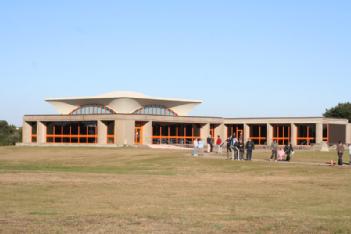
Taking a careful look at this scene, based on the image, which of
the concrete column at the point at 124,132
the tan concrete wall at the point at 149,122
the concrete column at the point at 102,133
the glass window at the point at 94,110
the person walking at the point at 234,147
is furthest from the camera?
the glass window at the point at 94,110

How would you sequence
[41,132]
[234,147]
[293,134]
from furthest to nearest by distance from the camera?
[41,132]
[293,134]
[234,147]

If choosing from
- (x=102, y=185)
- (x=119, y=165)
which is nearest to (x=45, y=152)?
(x=119, y=165)

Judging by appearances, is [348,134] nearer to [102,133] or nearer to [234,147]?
[102,133]

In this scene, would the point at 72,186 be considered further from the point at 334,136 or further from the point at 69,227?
the point at 334,136

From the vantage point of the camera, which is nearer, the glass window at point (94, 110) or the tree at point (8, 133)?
the glass window at point (94, 110)

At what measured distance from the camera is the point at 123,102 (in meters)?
82.2

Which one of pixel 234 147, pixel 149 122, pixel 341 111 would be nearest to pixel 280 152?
pixel 234 147

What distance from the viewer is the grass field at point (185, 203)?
565 inches

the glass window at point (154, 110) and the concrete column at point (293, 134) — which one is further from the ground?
the glass window at point (154, 110)

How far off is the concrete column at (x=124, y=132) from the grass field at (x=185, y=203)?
33.7m

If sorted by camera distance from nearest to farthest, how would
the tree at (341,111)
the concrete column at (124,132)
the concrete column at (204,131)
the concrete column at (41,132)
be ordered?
1. the concrete column at (124,132)
2. the concrete column at (41,132)
3. the concrete column at (204,131)
4. the tree at (341,111)

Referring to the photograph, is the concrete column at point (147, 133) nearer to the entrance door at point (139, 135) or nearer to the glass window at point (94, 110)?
the entrance door at point (139, 135)

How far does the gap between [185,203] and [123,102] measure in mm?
62561

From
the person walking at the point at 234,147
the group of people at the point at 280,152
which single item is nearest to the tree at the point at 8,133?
the person walking at the point at 234,147
